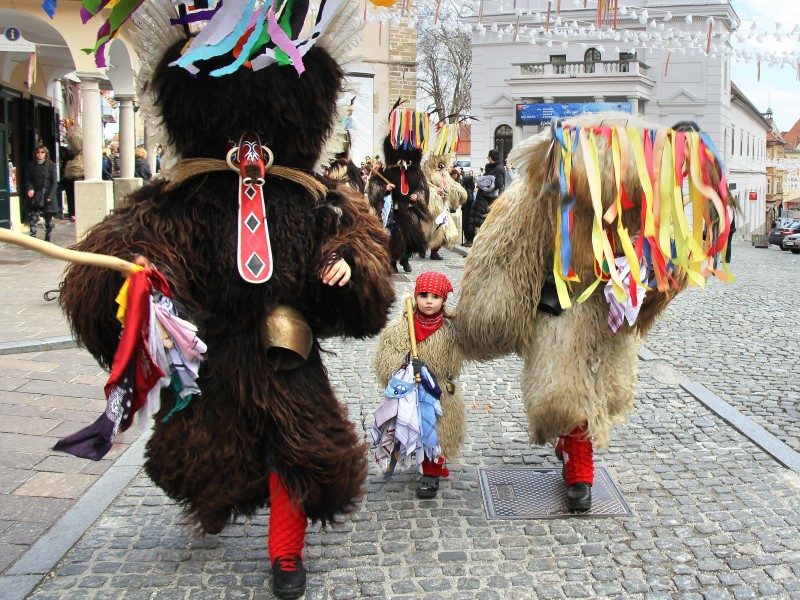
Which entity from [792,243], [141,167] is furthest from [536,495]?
[792,243]

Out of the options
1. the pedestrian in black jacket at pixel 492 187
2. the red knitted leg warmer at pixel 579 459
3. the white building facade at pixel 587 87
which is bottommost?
the red knitted leg warmer at pixel 579 459

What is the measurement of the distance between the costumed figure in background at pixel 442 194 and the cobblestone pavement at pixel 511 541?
8.20 meters

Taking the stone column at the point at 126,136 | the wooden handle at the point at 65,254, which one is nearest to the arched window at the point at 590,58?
the stone column at the point at 126,136

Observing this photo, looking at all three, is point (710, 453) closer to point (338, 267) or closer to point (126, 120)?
point (338, 267)

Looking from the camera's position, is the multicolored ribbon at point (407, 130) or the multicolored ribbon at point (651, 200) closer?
the multicolored ribbon at point (651, 200)

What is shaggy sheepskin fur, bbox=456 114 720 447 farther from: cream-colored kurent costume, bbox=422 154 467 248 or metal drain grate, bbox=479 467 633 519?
cream-colored kurent costume, bbox=422 154 467 248

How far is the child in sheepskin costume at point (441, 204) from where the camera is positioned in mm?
13195

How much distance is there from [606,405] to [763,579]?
37.5 inches

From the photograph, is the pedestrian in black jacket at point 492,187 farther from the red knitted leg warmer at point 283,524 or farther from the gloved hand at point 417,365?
the red knitted leg warmer at point 283,524

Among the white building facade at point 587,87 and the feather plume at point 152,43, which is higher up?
the white building facade at point 587,87

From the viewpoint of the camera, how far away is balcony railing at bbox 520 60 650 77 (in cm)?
3788

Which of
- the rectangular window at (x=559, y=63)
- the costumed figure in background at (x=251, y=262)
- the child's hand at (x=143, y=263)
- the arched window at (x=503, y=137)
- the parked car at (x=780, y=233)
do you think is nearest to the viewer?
the child's hand at (x=143, y=263)

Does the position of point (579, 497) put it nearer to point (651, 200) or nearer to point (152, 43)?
point (651, 200)

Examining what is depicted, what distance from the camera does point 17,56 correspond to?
1483cm
